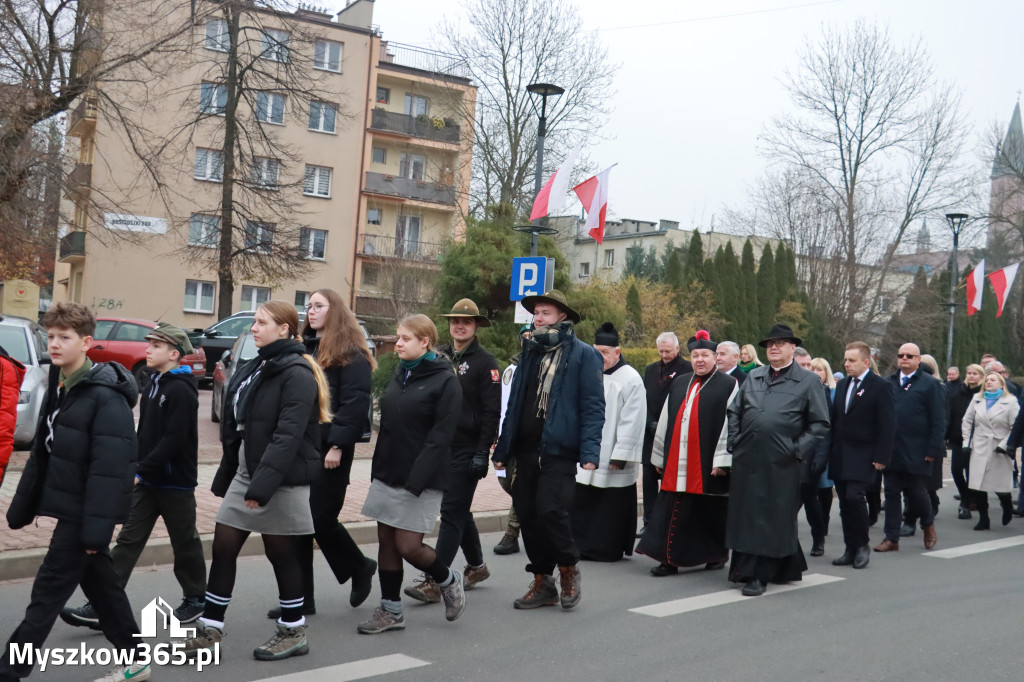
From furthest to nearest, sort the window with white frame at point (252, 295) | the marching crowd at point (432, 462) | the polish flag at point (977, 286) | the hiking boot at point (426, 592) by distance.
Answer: the window with white frame at point (252, 295)
the polish flag at point (977, 286)
the hiking boot at point (426, 592)
the marching crowd at point (432, 462)

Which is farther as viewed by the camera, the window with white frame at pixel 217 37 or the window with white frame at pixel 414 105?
the window with white frame at pixel 414 105

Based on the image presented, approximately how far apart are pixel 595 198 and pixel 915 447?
638cm

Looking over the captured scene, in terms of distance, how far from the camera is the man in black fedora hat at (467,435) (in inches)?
271

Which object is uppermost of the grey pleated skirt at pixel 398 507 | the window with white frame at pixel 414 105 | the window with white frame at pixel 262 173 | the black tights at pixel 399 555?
the window with white frame at pixel 414 105

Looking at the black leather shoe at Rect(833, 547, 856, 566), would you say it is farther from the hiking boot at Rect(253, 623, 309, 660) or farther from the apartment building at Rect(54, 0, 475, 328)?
the apartment building at Rect(54, 0, 475, 328)

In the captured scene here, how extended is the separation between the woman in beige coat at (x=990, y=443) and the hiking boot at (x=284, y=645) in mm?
8905

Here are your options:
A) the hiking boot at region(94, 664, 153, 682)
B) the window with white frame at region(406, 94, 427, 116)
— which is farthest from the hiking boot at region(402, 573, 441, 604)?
the window with white frame at region(406, 94, 427, 116)

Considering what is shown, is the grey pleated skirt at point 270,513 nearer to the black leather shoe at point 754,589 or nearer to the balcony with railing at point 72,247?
the black leather shoe at point 754,589

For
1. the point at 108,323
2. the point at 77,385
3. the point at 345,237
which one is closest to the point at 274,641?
the point at 77,385

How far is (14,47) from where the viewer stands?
50.3ft

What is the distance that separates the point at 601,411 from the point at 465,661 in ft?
6.05

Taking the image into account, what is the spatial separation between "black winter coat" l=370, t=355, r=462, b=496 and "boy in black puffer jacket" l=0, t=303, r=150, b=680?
1.61 m

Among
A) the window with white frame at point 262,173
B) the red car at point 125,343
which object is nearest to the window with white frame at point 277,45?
the window with white frame at point 262,173

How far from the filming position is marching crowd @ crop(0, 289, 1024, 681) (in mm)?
4766
